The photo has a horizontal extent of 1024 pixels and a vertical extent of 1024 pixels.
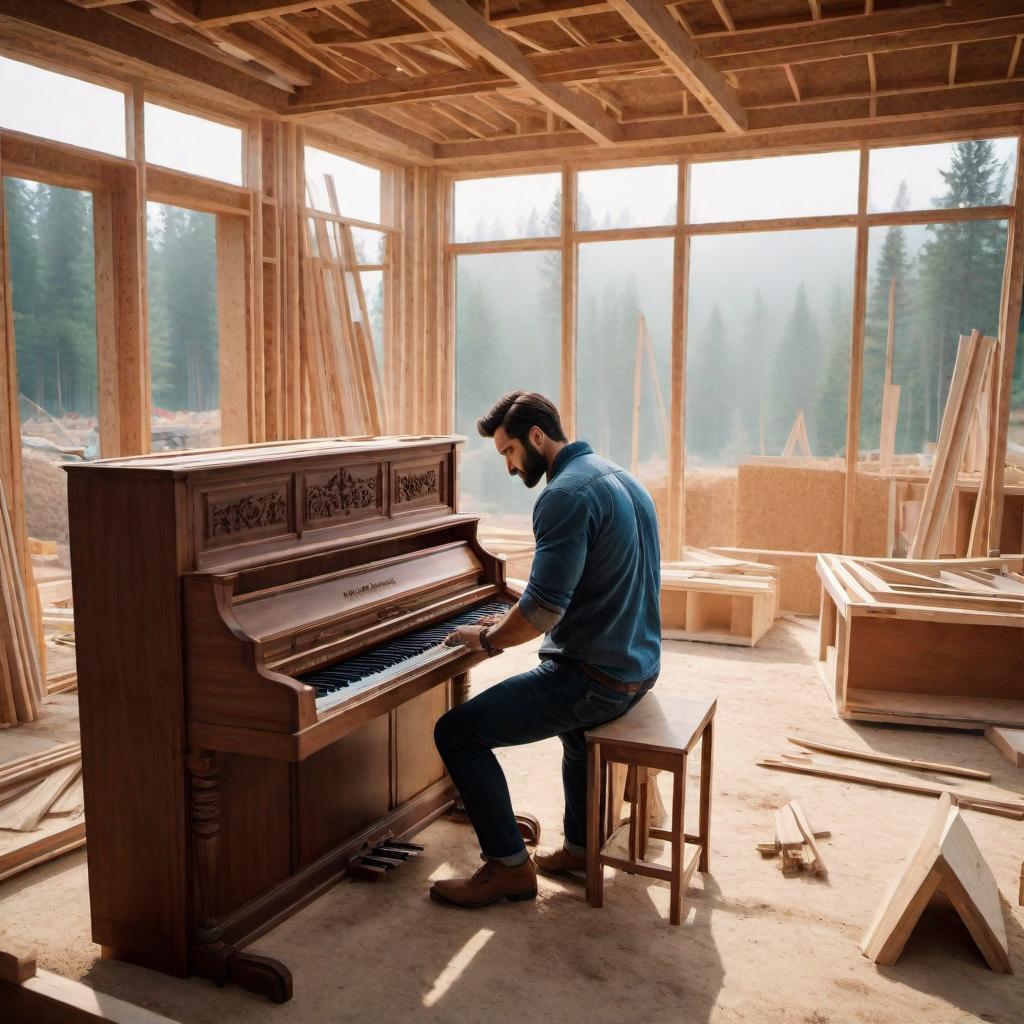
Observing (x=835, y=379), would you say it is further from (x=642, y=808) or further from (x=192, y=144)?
(x=642, y=808)

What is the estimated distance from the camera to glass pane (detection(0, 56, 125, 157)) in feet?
17.3

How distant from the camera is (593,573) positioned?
3.31 m

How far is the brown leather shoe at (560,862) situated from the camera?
3611 mm

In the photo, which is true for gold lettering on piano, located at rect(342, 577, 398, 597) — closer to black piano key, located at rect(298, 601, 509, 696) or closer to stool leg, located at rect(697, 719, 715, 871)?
black piano key, located at rect(298, 601, 509, 696)

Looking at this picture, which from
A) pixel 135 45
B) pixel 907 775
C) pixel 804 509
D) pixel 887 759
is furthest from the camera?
pixel 804 509

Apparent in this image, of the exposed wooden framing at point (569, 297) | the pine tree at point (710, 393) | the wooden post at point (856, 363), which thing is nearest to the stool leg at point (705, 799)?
the wooden post at point (856, 363)

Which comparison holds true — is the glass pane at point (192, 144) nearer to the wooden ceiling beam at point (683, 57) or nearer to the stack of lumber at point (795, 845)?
the wooden ceiling beam at point (683, 57)

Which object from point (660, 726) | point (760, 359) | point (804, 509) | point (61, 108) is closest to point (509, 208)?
point (760, 359)

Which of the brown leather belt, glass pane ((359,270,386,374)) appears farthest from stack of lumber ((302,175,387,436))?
the brown leather belt

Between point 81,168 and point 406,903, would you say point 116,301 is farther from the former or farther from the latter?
point 406,903

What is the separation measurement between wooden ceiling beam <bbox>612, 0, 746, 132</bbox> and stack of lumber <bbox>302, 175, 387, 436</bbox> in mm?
2895

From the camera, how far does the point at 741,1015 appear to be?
2805mm

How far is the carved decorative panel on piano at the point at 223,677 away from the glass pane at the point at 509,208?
5.83 m

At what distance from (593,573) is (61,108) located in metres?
4.36
